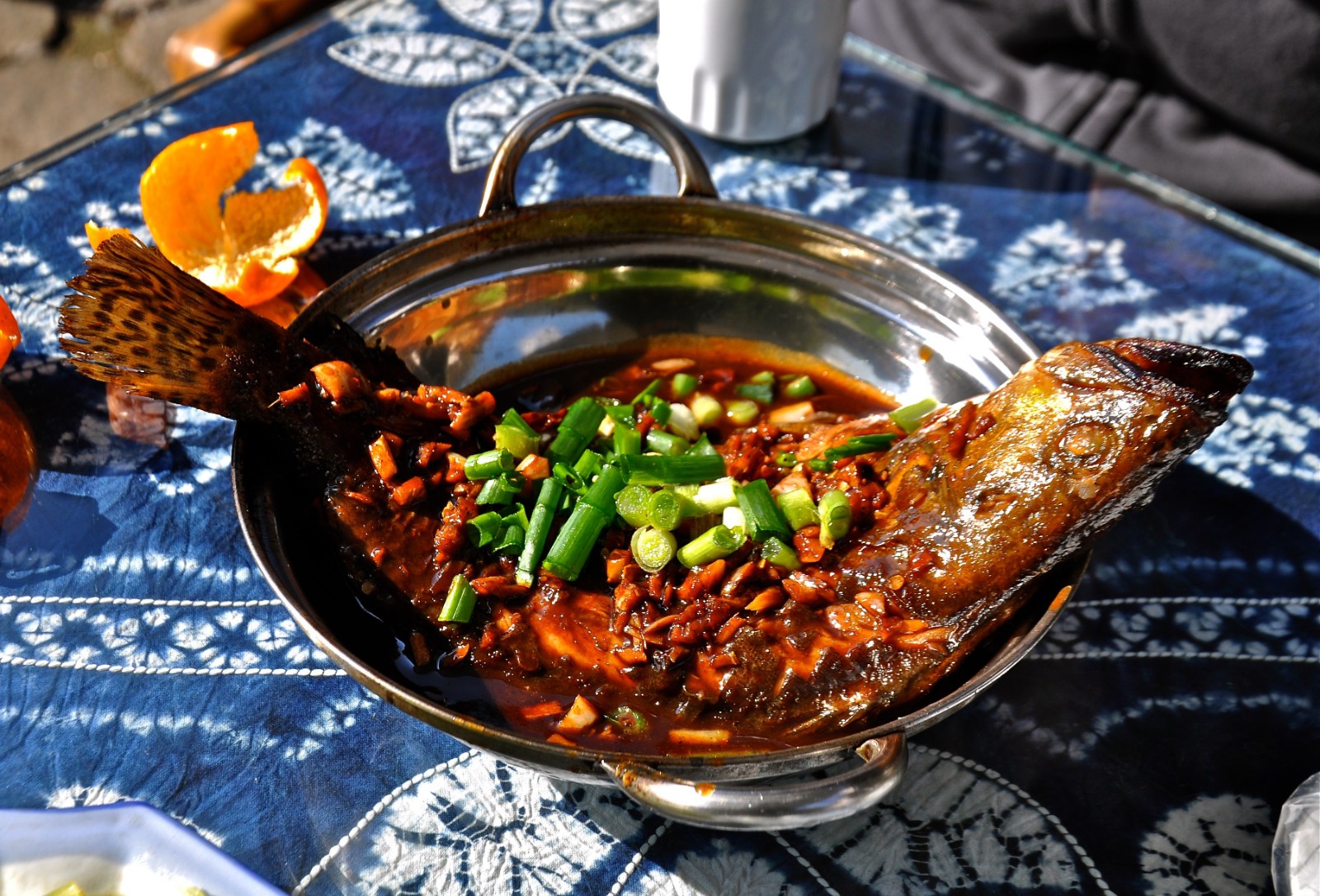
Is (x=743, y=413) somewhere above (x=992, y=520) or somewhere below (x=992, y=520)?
below

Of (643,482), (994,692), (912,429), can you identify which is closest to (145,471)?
(643,482)

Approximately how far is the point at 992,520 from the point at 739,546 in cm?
51

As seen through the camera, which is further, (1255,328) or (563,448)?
(1255,328)

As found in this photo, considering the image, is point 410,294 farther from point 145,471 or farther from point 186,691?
point 186,691

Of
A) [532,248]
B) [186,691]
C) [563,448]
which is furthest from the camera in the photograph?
[532,248]

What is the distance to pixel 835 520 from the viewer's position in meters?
2.11

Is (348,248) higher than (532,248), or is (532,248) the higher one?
(532,248)

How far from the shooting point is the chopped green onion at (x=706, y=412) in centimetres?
260

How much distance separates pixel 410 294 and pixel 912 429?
1.31 m

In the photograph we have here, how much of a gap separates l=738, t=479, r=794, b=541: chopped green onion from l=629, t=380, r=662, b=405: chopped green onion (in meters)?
0.49

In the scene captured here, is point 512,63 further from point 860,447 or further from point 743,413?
point 860,447

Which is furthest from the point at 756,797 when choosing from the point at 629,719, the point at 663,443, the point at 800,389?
the point at 800,389

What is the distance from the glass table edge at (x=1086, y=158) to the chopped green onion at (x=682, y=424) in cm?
189

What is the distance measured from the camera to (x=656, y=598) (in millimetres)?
2092
